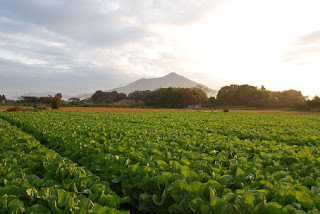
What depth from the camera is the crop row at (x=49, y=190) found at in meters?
2.71

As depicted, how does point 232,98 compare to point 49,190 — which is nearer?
point 49,190

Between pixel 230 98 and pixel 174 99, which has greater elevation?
pixel 230 98

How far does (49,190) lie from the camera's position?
315 centimetres

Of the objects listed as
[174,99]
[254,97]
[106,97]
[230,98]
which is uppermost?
[106,97]

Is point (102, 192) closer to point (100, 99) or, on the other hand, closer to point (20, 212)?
point (20, 212)

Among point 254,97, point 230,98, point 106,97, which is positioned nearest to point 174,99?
point 230,98

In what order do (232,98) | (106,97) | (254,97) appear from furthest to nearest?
(106,97) < (232,98) < (254,97)

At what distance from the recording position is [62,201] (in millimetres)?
2914

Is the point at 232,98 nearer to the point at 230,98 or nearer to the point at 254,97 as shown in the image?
the point at 230,98

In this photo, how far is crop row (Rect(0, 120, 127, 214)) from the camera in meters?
2.71

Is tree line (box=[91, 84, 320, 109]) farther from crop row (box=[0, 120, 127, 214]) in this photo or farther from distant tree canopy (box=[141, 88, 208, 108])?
crop row (box=[0, 120, 127, 214])

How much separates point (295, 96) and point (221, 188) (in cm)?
9457

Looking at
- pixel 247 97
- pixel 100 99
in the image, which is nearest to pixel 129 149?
pixel 247 97

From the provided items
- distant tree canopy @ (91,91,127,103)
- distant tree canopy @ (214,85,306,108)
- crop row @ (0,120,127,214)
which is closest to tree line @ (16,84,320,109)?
distant tree canopy @ (214,85,306,108)
